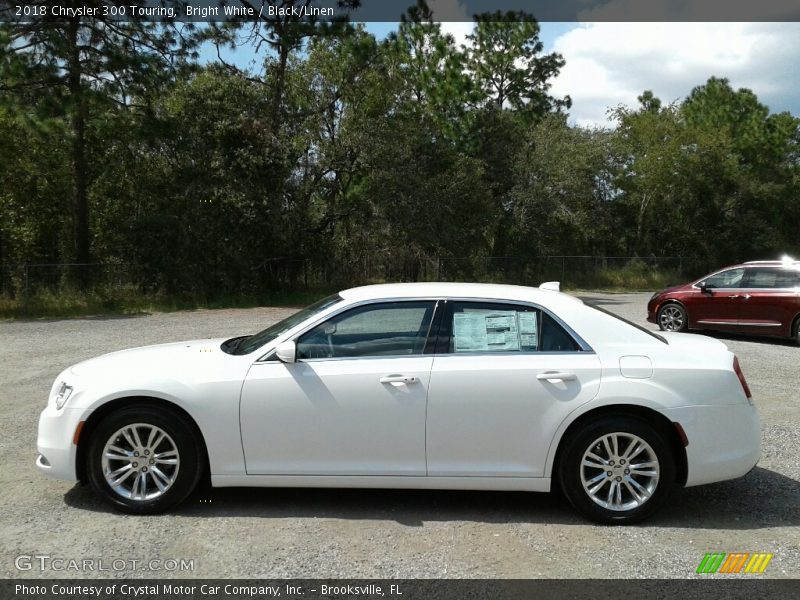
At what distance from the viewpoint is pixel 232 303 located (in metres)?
22.5

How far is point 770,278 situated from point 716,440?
33.7 ft

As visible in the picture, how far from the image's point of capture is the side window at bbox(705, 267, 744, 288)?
13.8m

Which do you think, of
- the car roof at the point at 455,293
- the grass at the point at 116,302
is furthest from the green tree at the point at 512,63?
the car roof at the point at 455,293

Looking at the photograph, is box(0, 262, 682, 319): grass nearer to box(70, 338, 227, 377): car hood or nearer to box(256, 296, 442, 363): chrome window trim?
box(70, 338, 227, 377): car hood

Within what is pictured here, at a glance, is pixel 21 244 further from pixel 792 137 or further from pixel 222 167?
pixel 792 137

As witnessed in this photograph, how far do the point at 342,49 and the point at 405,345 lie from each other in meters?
21.9

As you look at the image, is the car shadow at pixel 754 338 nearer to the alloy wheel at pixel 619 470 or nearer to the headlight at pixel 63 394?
the alloy wheel at pixel 619 470

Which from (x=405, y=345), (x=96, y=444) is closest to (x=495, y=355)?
(x=405, y=345)

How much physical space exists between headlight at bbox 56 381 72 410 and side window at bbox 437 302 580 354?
2535 mm

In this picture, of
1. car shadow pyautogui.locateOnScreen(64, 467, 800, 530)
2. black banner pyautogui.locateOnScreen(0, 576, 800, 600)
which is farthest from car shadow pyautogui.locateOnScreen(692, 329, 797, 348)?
black banner pyautogui.locateOnScreen(0, 576, 800, 600)

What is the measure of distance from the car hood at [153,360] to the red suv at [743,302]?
11460 mm

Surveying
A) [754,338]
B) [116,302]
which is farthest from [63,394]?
[116,302]

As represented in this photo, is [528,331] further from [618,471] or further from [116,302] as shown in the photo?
[116,302]

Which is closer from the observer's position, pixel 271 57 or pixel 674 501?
pixel 674 501
